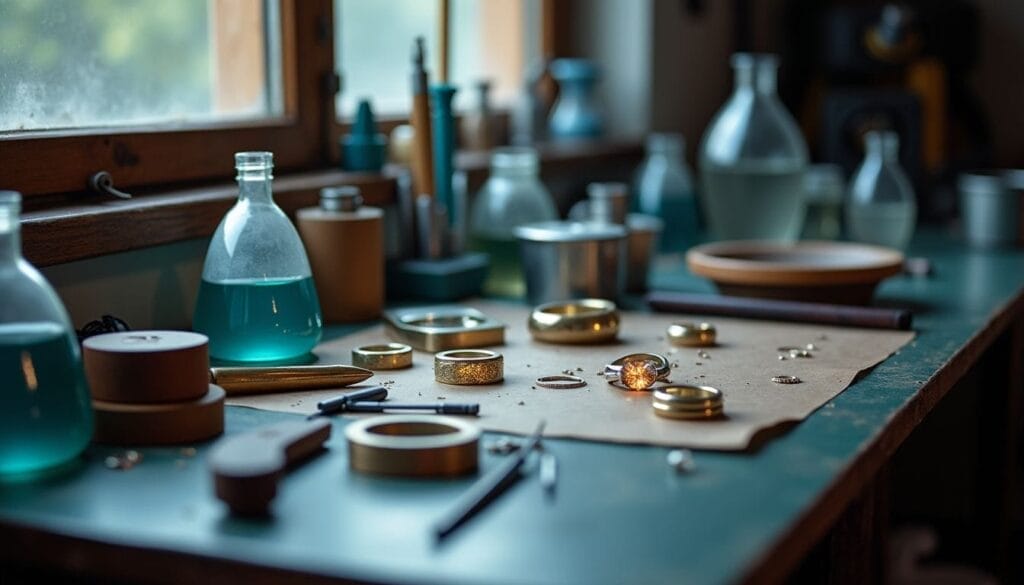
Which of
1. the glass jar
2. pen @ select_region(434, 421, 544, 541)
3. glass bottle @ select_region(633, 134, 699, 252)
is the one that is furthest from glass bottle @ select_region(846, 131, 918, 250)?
pen @ select_region(434, 421, 544, 541)

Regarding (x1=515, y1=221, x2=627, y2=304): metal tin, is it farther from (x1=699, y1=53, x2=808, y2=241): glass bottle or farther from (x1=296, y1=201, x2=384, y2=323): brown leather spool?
(x1=699, y1=53, x2=808, y2=241): glass bottle

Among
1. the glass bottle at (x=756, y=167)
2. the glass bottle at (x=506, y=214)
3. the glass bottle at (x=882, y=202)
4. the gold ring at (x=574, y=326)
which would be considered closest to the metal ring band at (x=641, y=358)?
the gold ring at (x=574, y=326)

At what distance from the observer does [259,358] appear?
4.14ft

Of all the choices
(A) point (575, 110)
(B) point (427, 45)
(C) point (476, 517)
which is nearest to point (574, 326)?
(C) point (476, 517)

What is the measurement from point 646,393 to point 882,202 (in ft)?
3.63

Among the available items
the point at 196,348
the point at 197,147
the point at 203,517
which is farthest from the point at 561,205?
the point at 203,517

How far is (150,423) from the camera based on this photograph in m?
0.99

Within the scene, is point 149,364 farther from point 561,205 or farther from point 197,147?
point 561,205

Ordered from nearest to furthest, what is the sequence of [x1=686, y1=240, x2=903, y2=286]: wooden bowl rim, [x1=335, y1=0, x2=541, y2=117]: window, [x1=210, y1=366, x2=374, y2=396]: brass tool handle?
[x1=210, y1=366, x2=374, y2=396]: brass tool handle
[x1=686, y1=240, x2=903, y2=286]: wooden bowl rim
[x1=335, y1=0, x2=541, y2=117]: window

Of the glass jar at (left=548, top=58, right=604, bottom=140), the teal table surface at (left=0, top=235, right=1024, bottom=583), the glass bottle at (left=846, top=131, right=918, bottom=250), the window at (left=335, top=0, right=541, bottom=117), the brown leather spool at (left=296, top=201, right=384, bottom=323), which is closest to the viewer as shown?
the teal table surface at (left=0, top=235, right=1024, bottom=583)

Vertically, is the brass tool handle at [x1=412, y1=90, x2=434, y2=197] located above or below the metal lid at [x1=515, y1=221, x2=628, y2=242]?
above

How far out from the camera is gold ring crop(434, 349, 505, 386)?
3.90ft

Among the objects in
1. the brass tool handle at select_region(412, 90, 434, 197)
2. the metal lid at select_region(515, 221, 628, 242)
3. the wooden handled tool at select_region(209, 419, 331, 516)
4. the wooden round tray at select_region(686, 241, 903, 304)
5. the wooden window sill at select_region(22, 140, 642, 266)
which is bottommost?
the wooden handled tool at select_region(209, 419, 331, 516)

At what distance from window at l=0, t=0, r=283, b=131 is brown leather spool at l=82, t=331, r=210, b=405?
41 centimetres
